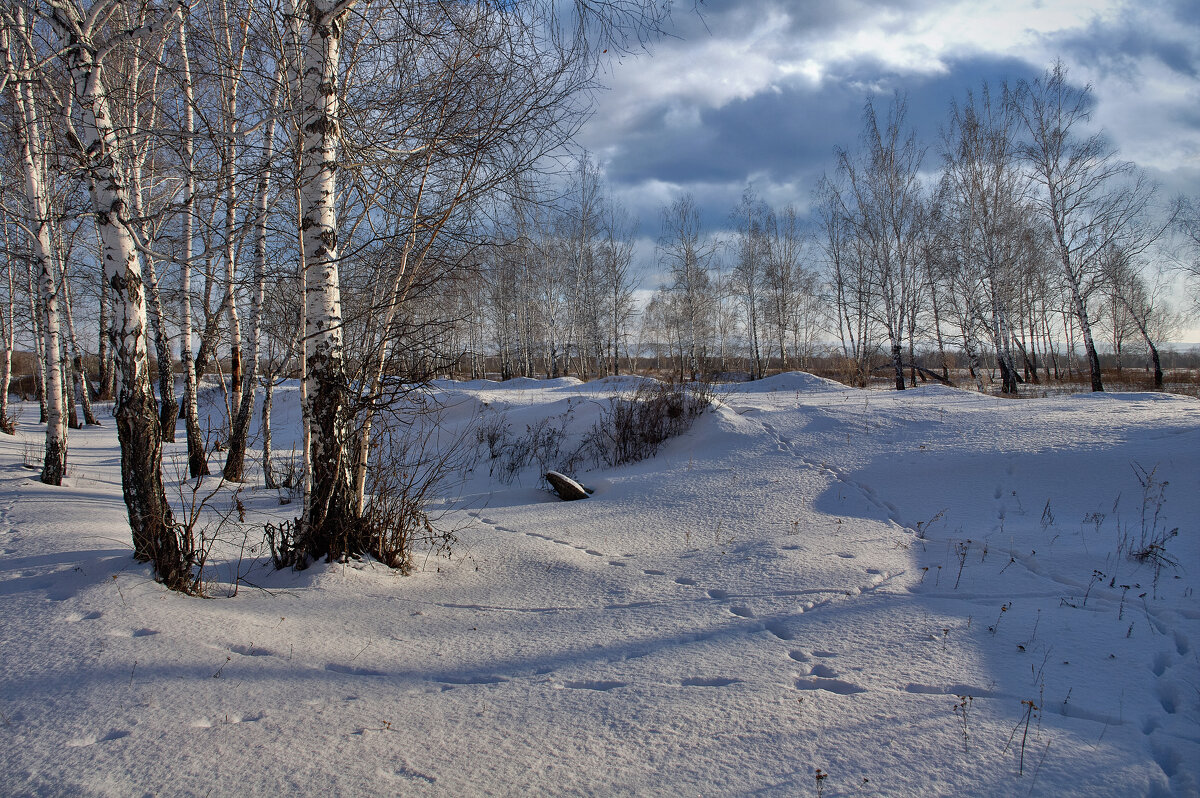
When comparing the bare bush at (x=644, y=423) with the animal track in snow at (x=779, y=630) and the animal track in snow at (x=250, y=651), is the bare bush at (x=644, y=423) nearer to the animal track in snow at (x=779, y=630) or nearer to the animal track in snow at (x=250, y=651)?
the animal track in snow at (x=779, y=630)

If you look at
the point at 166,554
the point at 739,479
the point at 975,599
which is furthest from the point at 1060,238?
the point at 166,554

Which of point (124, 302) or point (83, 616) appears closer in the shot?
point (83, 616)

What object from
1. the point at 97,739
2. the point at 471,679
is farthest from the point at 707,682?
the point at 97,739

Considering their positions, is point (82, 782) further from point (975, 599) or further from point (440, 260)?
point (975, 599)

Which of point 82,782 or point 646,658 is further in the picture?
point 646,658

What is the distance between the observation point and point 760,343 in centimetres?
2972

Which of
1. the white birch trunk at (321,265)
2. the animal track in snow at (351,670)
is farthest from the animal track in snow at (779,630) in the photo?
the white birch trunk at (321,265)

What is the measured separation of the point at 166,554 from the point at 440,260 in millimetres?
2529

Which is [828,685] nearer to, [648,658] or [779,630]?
[779,630]

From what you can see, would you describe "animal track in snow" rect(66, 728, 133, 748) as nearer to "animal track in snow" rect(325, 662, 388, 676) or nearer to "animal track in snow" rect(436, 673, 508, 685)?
"animal track in snow" rect(325, 662, 388, 676)

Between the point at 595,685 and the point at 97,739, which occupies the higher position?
the point at 97,739

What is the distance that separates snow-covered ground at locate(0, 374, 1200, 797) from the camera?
79.0 inches

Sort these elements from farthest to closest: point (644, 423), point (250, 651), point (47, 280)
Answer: point (644, 423) → point (47, 280) → point (250, 651)

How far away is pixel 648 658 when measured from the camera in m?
2.87
